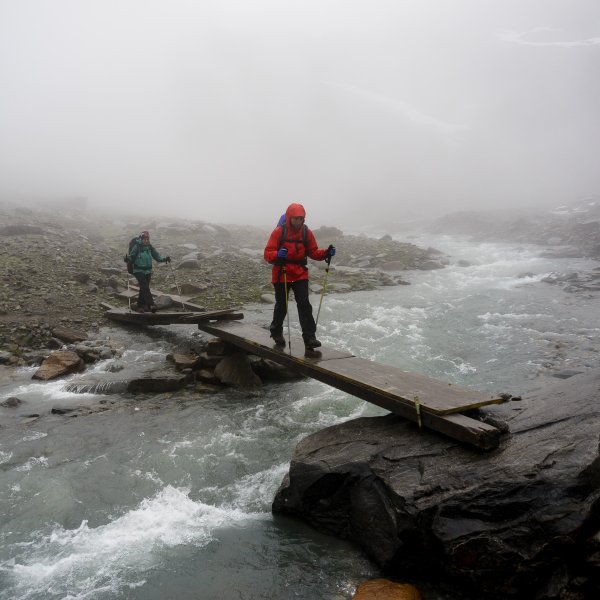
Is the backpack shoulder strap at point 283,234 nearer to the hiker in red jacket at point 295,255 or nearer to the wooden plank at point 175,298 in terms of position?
the hiker in red jacket at point 295,255

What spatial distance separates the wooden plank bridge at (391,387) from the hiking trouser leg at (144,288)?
161 inches

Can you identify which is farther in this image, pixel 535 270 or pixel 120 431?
pixel 535 270

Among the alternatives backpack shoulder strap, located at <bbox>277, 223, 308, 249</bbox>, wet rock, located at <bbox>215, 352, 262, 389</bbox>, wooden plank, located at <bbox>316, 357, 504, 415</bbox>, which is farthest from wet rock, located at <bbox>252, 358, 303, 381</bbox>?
backpack shoulder strap, located at <bbox>277, 223, 308, 249</bbox>

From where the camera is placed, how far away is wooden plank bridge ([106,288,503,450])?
20.4 ft

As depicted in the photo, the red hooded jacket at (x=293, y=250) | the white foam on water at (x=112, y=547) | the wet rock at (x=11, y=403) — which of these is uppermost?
the red hooded jacket at (x=293, y=250)

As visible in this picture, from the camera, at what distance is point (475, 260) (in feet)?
119

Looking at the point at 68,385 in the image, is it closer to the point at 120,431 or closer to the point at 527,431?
the point at 120,431

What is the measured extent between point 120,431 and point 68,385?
2.94 m

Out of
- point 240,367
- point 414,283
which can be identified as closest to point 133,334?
point 240,367

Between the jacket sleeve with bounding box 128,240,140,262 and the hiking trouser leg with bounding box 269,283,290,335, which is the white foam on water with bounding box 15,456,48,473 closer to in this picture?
the hiking trouser leg with bounding box 269,283,290,335

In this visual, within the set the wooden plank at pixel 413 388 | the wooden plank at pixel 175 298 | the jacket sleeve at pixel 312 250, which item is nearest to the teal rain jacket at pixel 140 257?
the wooden plank at pixel 175 298

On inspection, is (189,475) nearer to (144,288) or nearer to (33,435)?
(33,435)

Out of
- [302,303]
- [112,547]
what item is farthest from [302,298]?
[112,547]

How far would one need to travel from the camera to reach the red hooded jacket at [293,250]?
9.10 meters
